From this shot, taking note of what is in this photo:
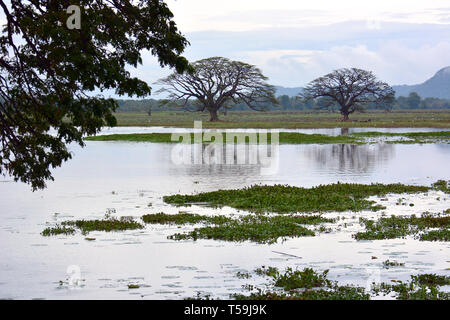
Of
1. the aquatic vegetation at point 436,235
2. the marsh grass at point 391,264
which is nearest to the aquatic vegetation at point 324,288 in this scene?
the marsh grass at point 391,264

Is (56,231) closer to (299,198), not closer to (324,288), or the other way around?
(324,288)

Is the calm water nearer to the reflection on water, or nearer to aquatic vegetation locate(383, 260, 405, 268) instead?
aquatic vegetation locate(383, 260, 405, 268)

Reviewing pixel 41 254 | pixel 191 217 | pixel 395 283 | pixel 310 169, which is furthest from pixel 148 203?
pixel 310 169

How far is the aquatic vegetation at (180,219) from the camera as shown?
59.9 ft

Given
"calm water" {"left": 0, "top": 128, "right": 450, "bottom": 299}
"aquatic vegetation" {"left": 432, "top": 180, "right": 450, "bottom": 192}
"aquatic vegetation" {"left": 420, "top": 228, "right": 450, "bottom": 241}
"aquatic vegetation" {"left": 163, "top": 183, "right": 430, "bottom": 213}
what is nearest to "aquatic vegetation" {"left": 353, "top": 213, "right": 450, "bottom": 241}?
"aquatic vegetation" {"left": 420, "top": 228, "right": 450, "bottom": 241}

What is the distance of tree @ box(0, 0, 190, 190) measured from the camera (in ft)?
46.5

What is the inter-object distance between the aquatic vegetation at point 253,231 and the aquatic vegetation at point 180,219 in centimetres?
54

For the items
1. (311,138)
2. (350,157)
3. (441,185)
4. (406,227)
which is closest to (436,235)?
(406,227)

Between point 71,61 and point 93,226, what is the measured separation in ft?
17.5

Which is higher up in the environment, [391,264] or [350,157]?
[350,157]

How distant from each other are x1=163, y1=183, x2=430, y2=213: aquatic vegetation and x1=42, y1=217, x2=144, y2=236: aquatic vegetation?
13.8 feet

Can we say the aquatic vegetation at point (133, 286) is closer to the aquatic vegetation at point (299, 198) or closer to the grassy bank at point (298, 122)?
the aquatic vegetation at point (299, 198)

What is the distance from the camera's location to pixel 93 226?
17.6 meters
